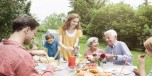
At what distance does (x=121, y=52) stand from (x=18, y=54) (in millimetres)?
2597

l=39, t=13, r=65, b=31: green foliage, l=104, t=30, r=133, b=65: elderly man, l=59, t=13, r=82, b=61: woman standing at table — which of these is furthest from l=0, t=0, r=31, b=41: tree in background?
l=39, t=13, r=65, b=31: green foliage

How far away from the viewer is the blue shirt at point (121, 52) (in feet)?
14.8

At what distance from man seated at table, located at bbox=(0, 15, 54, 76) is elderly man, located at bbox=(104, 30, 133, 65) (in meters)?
2.07

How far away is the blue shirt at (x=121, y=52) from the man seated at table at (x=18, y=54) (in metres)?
2.12

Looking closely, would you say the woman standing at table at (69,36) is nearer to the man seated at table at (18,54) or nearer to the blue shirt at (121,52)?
the blue shirt at (121,52)

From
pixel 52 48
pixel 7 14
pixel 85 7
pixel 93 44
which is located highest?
pixel 85 7

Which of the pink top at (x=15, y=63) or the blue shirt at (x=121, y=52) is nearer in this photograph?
the pink top at (x=15, y=63)

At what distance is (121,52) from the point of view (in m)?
4.84

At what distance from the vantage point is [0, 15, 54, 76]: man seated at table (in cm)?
247

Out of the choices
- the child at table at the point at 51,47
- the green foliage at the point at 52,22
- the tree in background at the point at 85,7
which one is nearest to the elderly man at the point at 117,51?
the child at table at the point at 51,47

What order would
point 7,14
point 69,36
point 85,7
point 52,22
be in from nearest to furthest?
point 69,36 < point 7,14 < point 52,22 < point 85,7

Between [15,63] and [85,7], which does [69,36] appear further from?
[85,7]

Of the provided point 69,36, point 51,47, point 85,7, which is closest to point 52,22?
point 85,7

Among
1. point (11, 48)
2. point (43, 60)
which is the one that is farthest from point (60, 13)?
point (11, 48)
